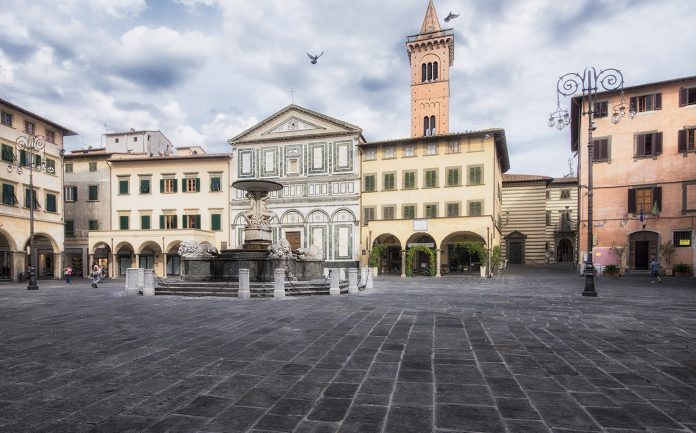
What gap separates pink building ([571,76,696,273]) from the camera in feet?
85.4

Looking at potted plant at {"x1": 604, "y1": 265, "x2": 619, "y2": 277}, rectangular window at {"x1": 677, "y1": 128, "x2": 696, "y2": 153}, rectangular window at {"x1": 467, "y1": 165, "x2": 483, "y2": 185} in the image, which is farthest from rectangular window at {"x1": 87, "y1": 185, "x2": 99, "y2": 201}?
rectangular window at {"x1": 677, "y1": 128, "x2": 696, "y2": 153}

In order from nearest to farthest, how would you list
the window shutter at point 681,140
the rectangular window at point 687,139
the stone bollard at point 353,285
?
the stone bollard at point 353,285, the rectangular window at point 687,139, the window shutter at point 681,140

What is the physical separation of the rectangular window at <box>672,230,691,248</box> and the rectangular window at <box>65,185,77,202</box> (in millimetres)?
47087

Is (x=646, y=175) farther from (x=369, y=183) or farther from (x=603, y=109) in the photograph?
(x=369, y=183)

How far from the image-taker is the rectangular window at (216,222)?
118 feet

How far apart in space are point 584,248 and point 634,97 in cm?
1070

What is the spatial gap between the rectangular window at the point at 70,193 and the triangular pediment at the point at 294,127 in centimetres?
1497

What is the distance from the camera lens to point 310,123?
35.6 meters

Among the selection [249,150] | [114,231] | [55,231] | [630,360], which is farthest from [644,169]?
[55,231]

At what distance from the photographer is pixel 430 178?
106 feet

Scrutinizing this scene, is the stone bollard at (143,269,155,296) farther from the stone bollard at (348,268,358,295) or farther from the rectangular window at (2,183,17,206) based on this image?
the rectangular window at (2,183,17,206)

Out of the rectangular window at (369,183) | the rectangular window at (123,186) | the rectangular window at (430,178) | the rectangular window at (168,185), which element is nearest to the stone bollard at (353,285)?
the rectangular window at (430,178)

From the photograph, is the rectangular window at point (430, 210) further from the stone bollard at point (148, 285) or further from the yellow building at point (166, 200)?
the stone bollard at point (148, 285)

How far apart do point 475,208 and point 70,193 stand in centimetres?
3544
